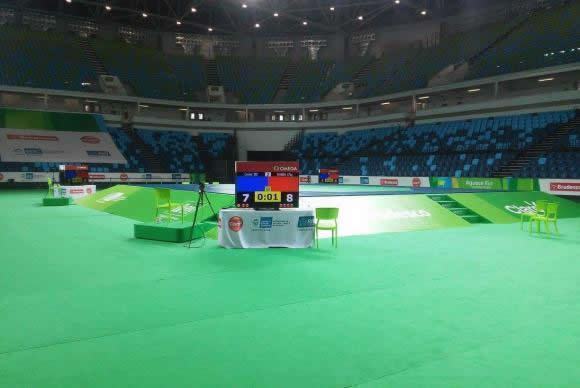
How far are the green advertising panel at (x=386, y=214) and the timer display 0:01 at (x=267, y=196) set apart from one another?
111 inches

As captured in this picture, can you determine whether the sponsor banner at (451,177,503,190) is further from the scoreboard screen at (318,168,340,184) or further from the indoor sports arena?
the scoreboard screen at (318,168,340,184)

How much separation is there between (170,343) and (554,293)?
19.1 feet

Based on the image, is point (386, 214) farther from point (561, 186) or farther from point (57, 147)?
point (57, 147)

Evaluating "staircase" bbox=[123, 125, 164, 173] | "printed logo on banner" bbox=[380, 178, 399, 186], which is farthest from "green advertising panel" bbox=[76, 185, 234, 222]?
"printed logo on banner" bbox=[380, 178, 399, 186]

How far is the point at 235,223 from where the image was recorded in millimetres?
10617

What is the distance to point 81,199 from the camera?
23.3 meters

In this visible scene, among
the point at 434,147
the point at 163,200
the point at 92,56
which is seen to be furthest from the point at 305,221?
the point at 92,56

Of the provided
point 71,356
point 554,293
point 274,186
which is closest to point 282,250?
point 274,186

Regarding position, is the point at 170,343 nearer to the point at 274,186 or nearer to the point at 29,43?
the point at 274,186

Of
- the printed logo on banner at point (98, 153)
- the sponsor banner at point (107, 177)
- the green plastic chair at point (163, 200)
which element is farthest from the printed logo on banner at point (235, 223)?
the printed logo on banner at point (98, 153)

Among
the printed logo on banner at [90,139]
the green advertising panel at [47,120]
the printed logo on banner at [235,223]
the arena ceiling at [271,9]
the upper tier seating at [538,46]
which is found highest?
the arena ceiling at [271,9]

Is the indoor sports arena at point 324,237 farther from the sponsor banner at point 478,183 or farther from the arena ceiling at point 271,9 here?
the arena ceiling at point 271,9

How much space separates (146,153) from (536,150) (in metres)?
33.5

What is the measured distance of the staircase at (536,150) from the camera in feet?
91.2
